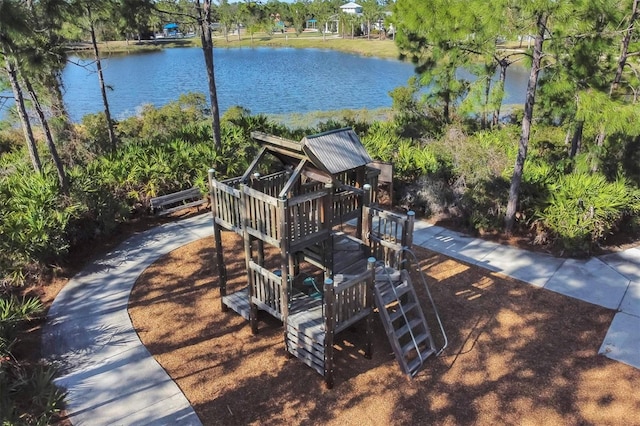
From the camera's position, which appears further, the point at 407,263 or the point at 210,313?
the point at 210,313

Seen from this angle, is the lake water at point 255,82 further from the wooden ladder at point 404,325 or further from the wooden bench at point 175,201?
the wooden ladder at point 404,325

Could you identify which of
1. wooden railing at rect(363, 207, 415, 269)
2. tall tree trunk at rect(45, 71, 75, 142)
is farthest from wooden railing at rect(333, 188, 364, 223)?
tall tree trunk at rect(45, 71, 75, 142)

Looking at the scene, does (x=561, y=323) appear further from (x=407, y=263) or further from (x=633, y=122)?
(x=633, y=122)

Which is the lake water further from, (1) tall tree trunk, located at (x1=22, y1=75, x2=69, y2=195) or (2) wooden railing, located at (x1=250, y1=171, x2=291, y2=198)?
(2) wooden railing, located at (x1=250, y1=171, x2=291, y2=198)

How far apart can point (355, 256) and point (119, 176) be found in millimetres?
7000

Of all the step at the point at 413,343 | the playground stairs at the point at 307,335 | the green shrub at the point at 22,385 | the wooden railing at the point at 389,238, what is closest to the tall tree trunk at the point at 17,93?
the green shrub at the point at 22,385

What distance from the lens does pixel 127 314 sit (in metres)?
7.86

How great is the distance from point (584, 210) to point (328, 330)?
705cm

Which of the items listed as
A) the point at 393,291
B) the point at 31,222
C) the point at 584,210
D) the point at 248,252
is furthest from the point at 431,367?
the point at 31,222

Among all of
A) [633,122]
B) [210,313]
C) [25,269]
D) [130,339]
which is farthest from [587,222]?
[25,269]

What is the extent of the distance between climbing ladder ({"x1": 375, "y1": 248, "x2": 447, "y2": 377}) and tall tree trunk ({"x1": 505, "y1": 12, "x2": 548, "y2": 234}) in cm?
447

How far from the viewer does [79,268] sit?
30.9 ft

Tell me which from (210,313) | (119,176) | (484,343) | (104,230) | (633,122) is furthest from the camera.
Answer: (119,176)

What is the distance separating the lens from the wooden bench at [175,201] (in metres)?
11.5
